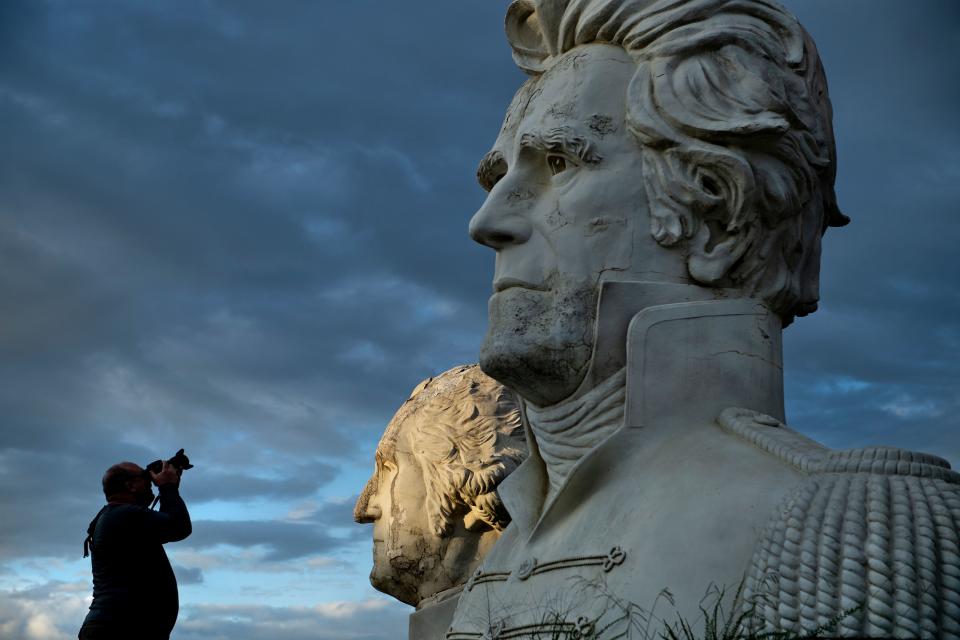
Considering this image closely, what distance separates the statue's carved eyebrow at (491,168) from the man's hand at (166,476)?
2645 mm

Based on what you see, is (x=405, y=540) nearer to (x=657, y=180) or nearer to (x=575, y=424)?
(x=575, y=424)

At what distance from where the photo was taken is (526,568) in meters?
4.99

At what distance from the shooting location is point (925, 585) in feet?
12.6

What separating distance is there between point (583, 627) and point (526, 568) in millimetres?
598

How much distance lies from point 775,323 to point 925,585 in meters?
1.49

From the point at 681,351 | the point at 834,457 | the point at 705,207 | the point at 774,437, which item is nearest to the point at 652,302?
the point at 681,351

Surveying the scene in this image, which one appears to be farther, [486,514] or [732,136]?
[486,514]

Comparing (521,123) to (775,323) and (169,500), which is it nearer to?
(775,323)

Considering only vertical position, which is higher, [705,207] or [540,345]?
[705,207]

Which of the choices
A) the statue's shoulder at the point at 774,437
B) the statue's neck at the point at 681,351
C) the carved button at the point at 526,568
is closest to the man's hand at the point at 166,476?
the carved button at the point at 526,568

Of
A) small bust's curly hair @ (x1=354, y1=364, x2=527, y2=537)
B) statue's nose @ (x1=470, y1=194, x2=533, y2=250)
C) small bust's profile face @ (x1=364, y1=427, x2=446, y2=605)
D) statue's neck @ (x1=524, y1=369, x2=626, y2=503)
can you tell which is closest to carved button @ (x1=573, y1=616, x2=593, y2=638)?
statue's neck @ (x1=524, y1=369, x2=626, y2=503)

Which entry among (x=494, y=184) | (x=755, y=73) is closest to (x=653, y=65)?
(x=755, y=73)

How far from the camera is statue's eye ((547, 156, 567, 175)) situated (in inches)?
207

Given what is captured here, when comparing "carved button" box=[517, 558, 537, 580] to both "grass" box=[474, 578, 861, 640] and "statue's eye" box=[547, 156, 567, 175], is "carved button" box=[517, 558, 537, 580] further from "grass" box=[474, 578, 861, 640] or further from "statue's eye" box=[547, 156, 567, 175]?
"statue's eye" box=[547, 156, 567, 175]
